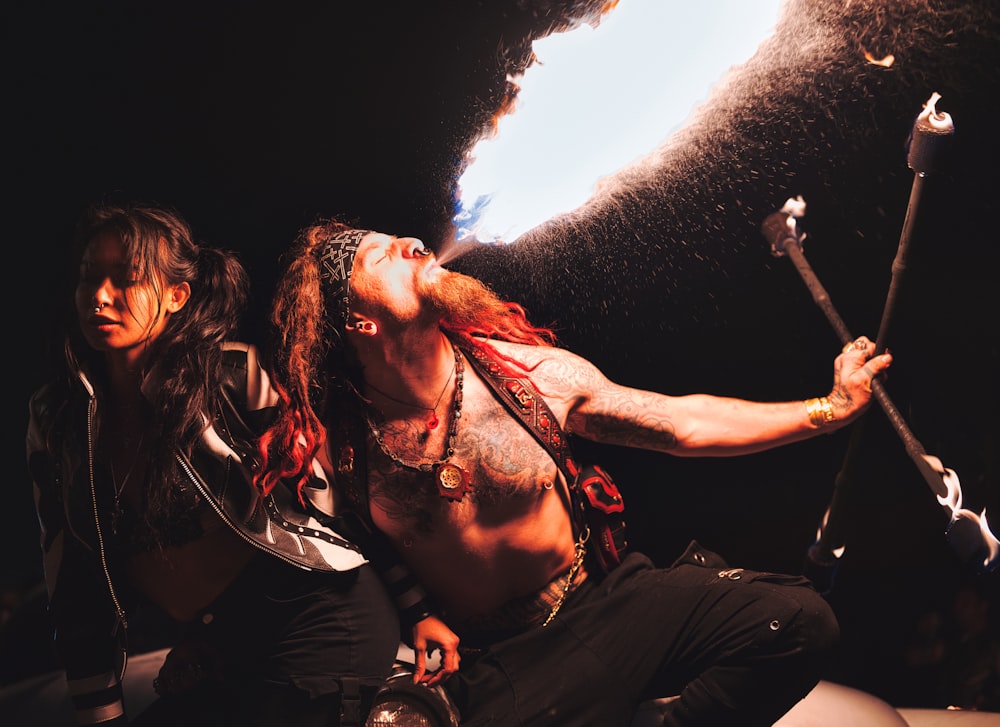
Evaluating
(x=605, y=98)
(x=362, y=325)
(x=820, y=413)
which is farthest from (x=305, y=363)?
(x=820, y=413)

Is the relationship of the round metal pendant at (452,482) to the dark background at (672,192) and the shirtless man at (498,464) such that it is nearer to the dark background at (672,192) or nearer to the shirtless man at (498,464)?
the shirtless man at (498,464)

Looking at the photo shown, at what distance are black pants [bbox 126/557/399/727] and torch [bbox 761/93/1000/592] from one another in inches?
50.4

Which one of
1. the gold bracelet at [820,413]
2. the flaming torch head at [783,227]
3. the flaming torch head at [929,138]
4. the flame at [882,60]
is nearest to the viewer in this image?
the flaming torch head at [929,138]

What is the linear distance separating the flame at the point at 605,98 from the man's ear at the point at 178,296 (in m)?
0.75

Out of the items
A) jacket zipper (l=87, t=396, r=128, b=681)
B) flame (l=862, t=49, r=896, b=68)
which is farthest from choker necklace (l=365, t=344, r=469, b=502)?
flame (l=862, t=49, r=896, b=68)

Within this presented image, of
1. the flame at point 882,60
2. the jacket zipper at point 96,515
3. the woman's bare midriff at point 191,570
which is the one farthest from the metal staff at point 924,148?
the jacket zipper at point 96,515

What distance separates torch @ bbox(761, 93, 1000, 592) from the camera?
1976 mm

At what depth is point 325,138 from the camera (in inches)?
96.9

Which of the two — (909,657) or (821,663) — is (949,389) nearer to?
(909,657)

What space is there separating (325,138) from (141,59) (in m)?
0.56

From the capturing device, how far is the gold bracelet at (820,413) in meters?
2.20

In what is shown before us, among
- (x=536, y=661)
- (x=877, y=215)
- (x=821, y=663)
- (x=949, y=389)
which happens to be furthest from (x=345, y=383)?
(x=949, y=389)

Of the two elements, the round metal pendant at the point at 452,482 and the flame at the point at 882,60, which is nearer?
the round metal pendant at the point at 452,482

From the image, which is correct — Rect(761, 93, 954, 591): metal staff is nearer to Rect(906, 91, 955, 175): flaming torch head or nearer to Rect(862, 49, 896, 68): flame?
Rect(906, 91, 955, 175): flaming torch head
